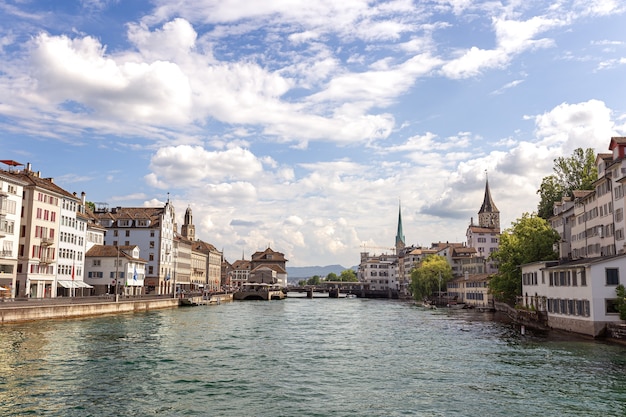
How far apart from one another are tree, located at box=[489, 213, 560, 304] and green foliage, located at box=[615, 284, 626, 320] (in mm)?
28184

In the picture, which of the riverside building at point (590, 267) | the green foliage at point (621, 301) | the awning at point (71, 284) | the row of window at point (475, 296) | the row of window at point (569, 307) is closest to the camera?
the green foliage at point (621, 301)

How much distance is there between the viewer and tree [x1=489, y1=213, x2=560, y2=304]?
257ft

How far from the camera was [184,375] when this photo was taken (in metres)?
32.9

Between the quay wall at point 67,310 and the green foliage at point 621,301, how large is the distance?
182ft

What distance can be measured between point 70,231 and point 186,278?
75480mm

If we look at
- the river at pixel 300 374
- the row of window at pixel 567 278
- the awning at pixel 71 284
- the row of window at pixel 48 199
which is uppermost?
the row of window at pixel 48 199

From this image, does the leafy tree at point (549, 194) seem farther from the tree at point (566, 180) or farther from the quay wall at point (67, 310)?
the quay wall at point (67, 310)

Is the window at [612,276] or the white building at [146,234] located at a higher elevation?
the white building at [146,234]

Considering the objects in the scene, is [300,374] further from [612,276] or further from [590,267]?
[612,276]

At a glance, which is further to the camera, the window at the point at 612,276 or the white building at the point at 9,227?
the white building at the point at 9,227

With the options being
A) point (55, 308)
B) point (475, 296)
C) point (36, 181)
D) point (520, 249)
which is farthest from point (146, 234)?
point (520, 249)

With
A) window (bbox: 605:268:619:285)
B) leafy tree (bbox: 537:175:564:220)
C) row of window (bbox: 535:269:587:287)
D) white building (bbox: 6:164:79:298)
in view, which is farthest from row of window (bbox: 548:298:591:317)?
white building (bbox: 6:164:79:298)

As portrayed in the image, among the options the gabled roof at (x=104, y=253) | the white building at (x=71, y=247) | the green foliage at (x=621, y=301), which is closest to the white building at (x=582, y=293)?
the green foliage at (x=621, y=301)

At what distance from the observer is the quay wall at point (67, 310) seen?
179ft
